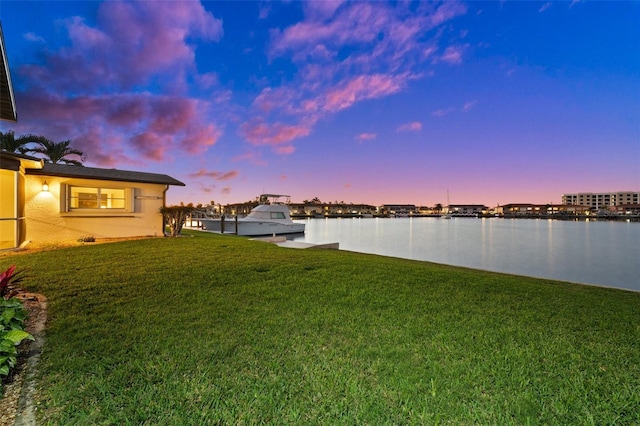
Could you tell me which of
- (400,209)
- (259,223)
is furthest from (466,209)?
(259,223)

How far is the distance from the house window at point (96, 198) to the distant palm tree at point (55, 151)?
9333mm

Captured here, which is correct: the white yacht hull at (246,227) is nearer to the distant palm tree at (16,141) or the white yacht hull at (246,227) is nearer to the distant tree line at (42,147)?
the distant tree line at (42,147)

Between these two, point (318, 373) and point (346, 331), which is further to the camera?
point (346, 331)

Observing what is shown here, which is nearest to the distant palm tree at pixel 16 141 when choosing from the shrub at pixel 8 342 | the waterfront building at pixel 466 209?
the shrub at pixel 8 342

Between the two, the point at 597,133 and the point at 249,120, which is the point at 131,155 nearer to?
the point at 249,120

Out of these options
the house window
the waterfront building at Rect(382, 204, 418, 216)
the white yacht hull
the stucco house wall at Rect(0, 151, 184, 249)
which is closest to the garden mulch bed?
the stucco house wall at Rect(0, 151, 184, 249)

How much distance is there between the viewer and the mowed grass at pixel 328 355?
202 cm

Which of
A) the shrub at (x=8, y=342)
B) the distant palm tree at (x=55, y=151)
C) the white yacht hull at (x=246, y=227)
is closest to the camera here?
the shrub at (x=8, y=342)

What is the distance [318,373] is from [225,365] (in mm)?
862

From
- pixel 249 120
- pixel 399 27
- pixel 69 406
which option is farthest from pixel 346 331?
pixel 249 120

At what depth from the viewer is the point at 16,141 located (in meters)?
16.0

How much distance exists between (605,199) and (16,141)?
19606 cm

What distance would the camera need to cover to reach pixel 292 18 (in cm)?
1644

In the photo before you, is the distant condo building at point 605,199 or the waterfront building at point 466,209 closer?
the distant condo building at point 605,199
